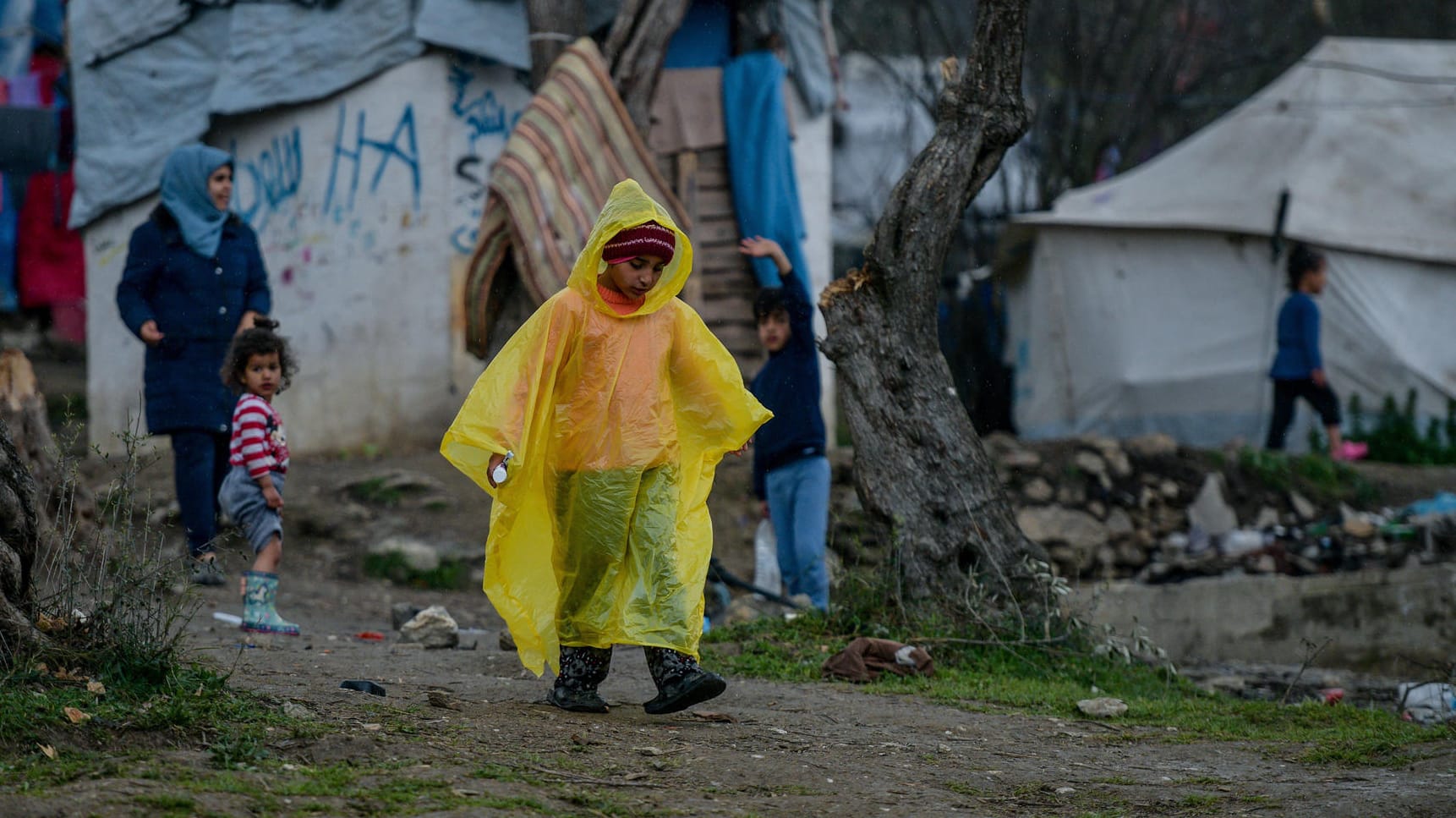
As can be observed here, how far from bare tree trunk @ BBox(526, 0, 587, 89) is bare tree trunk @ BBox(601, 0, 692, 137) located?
0.25m

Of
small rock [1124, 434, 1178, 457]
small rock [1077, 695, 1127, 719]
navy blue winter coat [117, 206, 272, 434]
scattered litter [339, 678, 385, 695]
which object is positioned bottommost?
small rock [1077, 695, 1127, 719]

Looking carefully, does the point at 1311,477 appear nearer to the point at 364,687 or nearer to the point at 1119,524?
the point at 1119,524

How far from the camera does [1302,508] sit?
35.0ft

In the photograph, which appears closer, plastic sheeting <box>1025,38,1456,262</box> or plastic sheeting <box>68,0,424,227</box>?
plastic sheeting <box>68,0,424,227</box>

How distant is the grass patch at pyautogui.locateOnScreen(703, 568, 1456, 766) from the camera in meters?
4.91

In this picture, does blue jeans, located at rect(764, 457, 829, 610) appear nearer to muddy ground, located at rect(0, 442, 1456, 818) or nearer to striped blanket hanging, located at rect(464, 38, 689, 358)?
muddy ground, located at rect(0, 442, 1456, 818)

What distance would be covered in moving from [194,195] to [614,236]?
338cm

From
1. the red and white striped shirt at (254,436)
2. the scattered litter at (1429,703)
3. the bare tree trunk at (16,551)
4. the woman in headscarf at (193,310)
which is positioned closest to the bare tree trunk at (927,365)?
the scattered litter at (1429,703)

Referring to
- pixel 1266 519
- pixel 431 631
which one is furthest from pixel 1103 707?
pixel 1266 519

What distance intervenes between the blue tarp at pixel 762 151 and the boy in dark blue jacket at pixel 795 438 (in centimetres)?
350

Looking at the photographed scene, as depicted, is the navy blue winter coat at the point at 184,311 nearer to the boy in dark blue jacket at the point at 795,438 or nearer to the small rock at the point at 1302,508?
the boy in dark blue jacket at the point at 795,438

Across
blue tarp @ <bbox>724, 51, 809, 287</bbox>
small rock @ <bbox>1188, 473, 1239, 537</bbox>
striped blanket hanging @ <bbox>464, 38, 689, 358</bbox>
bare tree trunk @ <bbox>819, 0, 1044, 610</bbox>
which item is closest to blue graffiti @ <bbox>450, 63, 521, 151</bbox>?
striped blanket hanging @ <bbox>464, 38, 689, 358</bbox>

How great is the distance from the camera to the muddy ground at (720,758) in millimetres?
3467

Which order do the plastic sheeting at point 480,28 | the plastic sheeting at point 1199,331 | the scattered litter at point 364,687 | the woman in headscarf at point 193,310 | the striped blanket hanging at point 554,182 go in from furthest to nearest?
the plastic sheeting at point 1199,331, the plastic sheeting at point 480,28, the striped blanket hanging at point 554,182, the woman in headscarf at point 193,310, the scattered litter at point 364,687
